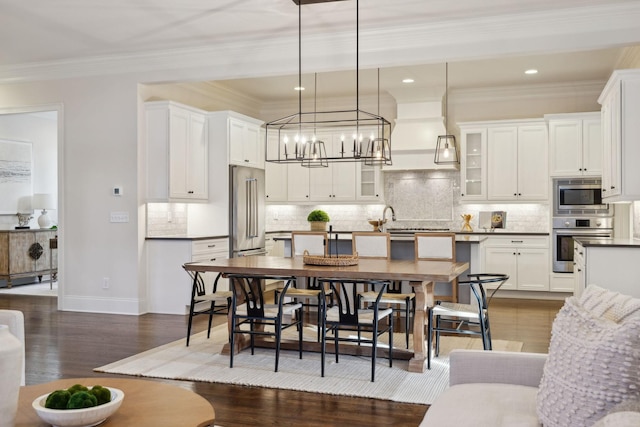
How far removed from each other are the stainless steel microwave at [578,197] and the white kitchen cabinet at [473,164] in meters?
0.99

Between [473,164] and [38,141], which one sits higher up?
[38,141]

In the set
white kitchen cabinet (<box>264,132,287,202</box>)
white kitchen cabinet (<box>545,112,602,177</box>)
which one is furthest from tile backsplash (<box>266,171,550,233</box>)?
white kitchen cabinet (<box>264,132,287,202</box>)

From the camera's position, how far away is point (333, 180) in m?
9.44

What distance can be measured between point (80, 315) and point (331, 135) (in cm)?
456

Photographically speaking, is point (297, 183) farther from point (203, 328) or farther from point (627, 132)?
point (627, 132)

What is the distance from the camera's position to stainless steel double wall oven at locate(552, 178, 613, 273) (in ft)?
25.4

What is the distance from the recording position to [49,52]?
6.67m

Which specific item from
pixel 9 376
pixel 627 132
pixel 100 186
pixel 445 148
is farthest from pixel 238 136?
pixel 9 376

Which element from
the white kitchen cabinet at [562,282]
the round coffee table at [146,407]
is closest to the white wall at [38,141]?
the white kitchen cabinet at [562,282]

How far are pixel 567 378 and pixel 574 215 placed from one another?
259 inches

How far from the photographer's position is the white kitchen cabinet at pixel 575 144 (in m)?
7.75

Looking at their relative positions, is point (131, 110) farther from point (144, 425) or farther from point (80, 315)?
point (144, 425)

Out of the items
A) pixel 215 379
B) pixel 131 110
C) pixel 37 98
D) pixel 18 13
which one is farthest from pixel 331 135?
pixel 215 379

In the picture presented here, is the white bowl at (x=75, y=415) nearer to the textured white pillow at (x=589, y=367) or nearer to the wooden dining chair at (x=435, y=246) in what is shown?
the textured white pillow at (x=589, y=367)
